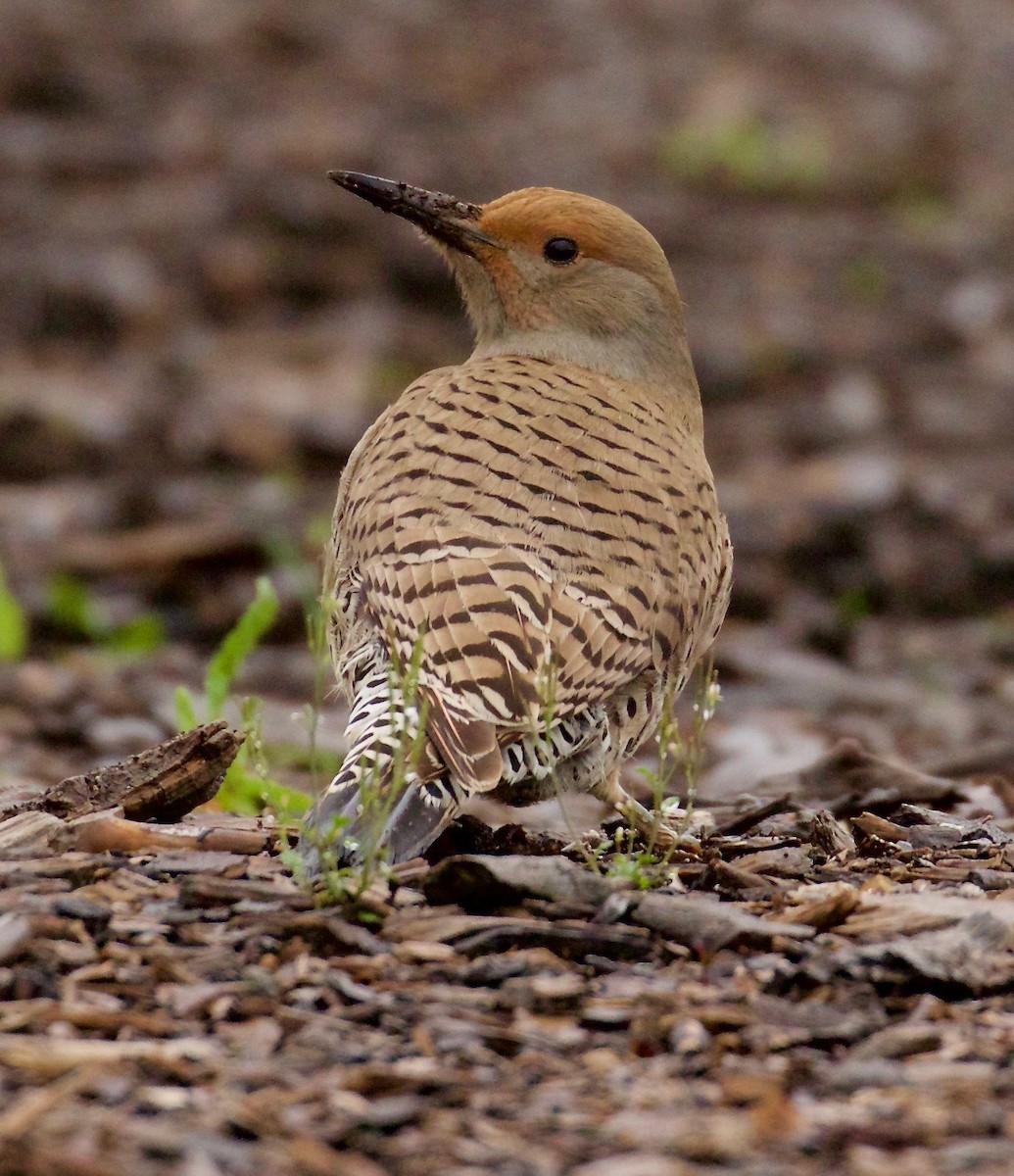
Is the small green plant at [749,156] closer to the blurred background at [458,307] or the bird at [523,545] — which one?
the blurred background at [458,307]

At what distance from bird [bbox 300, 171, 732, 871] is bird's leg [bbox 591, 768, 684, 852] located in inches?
0.5

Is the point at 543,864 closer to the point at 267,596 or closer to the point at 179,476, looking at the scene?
the point at 267,596

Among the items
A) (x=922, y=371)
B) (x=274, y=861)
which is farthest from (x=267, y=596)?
(x=922, y=371)

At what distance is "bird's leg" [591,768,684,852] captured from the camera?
4965 millimetres

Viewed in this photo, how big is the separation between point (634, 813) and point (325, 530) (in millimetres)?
5209

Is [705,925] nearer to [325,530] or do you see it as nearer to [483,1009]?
[483,1009]

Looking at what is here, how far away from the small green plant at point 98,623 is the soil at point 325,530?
0.02 m

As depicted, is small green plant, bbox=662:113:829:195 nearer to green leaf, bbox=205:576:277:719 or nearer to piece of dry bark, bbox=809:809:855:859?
green leaf, bbox=205:576:277:719

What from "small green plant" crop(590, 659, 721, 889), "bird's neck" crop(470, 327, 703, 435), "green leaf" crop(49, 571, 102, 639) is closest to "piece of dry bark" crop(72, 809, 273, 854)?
"small green plant" crop(590, 659, 721, 889)

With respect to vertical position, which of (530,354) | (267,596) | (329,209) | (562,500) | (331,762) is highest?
(329,209)

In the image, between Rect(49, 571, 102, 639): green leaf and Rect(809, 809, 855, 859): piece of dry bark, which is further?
Rect(49, 571, 102, 639): green leaf

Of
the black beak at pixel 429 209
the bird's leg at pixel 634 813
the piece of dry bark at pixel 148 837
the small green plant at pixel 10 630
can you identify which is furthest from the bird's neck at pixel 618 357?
the small green plant at pixel 10 630

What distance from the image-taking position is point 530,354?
6.62 m

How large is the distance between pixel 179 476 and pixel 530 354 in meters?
4.87
